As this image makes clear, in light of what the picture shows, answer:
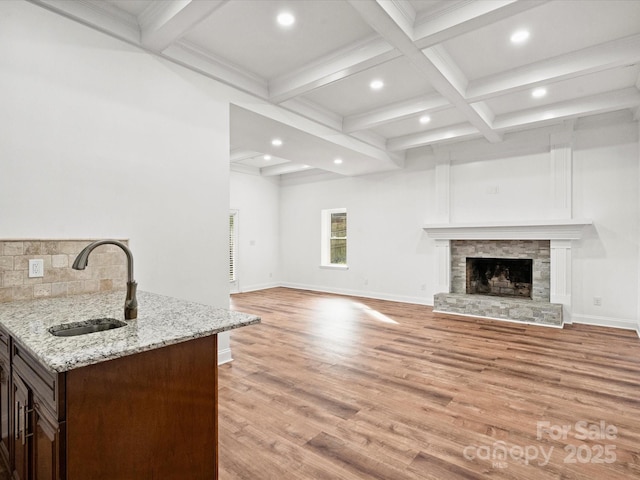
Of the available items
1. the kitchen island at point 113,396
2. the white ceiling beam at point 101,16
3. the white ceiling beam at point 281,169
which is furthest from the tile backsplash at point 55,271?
the white ceiling beam at point 281,169

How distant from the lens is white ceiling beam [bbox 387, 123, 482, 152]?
5.46 metres

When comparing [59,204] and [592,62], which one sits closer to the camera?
[59,204]

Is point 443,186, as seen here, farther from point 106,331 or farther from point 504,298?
point 106,331

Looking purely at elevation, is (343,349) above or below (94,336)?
below

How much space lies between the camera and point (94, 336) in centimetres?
135

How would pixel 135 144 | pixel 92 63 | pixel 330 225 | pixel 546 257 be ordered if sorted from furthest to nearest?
pixel 330 225
pixel 546 257
pixel 135 144
pixel 92 63

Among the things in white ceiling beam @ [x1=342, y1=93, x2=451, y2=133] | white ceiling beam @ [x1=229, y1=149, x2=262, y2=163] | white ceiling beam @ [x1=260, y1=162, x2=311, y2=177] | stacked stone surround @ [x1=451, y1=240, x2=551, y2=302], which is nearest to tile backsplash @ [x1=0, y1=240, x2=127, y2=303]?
white ceiling beam @ [x1=342, y1=93, x2=451, y2=133]

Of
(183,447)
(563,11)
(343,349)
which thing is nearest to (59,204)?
(183,447)

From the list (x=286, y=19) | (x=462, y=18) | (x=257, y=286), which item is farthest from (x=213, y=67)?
(x=257, y=286)

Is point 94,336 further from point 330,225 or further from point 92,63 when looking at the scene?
point 330,225

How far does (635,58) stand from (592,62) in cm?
31

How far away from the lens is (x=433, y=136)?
583 cm

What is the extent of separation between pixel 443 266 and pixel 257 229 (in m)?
4.46

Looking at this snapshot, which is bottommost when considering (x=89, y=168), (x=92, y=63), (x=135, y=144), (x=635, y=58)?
(x=89, y=168)
